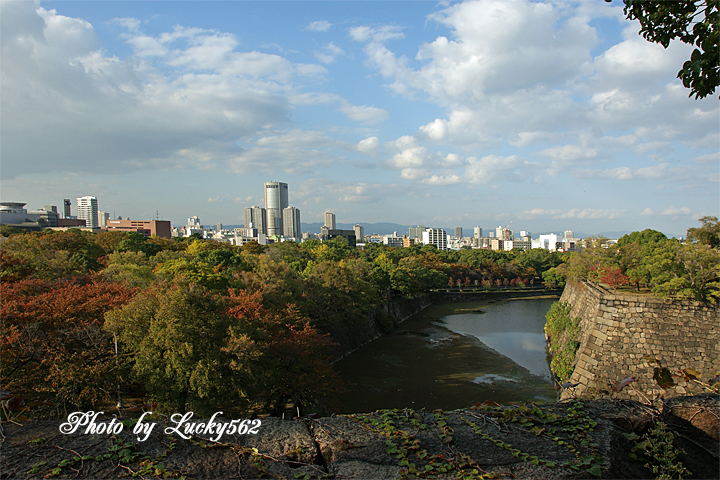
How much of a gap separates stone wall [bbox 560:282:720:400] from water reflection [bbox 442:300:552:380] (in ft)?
14.5

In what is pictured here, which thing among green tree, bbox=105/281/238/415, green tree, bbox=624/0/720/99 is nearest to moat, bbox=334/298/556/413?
green tree, bbox=105/281/238/415

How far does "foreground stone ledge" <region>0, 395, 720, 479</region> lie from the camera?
299 centimetres

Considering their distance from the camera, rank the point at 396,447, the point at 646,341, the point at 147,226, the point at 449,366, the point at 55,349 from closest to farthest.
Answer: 1. the point at 396,447
2. the point at 55,349
3. the point at 646,341
4. the point at 449,366
5. the point at 147,226

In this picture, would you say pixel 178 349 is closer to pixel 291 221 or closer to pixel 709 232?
pixel 709 232

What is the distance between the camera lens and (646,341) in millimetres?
12742

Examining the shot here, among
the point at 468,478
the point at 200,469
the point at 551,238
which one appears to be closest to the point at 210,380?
the point at 200,469

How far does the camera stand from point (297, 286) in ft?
63.6

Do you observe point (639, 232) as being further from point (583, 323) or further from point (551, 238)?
point (551, 238)

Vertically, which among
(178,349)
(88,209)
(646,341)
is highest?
(88,209)

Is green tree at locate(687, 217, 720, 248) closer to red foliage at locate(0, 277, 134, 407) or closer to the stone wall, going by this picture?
the stone wall

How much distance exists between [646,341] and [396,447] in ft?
42.8

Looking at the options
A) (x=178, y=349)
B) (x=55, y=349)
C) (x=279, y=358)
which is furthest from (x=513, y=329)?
(x=55, y=349)

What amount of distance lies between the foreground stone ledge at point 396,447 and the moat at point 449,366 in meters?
8.79

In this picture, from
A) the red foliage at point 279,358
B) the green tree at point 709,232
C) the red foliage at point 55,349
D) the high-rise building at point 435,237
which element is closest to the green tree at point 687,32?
the red foliage at point 279,358
